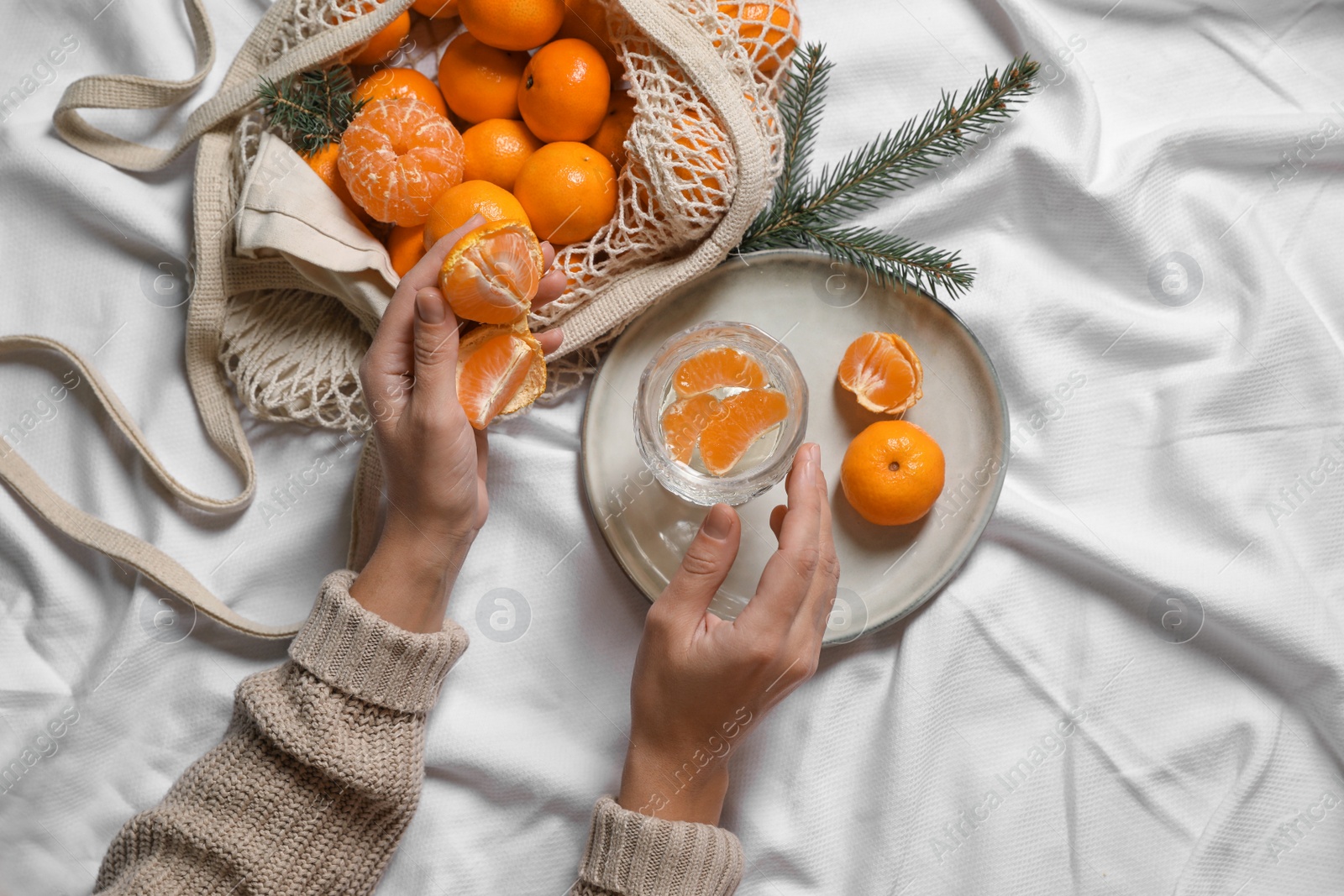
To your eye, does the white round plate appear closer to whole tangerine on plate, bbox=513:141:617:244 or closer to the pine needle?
the pine needle

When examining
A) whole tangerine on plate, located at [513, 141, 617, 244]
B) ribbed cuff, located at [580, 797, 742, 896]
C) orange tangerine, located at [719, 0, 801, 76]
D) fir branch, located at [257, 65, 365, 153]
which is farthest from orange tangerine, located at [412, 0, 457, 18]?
ribbed cuff, located at [580, 797, 742, 896]

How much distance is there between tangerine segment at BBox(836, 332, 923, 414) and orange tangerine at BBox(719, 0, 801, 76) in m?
0.45

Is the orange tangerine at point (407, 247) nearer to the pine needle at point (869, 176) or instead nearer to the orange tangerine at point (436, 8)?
the orange tangerine at point (436, 8)

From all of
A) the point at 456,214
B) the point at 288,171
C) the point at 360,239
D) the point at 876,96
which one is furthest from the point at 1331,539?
the point at 288,171

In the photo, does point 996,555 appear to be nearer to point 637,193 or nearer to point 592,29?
point 637,193

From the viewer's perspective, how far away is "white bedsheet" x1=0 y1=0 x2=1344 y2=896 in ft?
4.64

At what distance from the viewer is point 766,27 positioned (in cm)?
132

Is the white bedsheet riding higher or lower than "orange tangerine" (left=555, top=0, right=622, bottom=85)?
lower

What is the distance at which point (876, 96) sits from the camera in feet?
4.94

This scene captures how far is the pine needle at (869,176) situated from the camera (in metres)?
1.35

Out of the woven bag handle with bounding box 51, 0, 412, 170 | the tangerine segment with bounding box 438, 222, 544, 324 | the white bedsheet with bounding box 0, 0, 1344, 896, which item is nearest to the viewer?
the tangerine segment with bounding box 438, 222, 544, 324

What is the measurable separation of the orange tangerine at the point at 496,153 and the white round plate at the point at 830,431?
0.94 ft

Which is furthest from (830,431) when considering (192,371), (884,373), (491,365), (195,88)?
(195,88)

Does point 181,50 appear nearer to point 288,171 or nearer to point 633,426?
point 288,171
